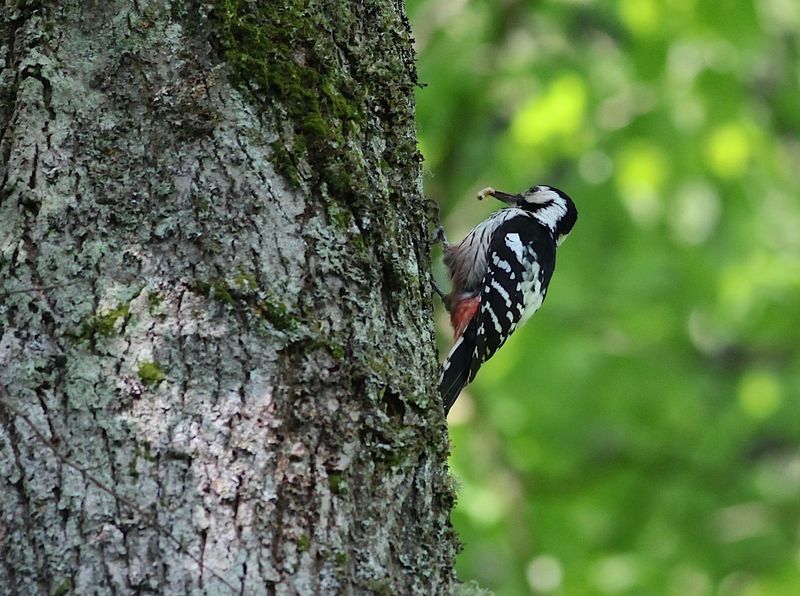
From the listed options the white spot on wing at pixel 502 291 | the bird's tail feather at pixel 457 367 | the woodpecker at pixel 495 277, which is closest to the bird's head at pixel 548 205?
the woodpecker at pixel 495 277

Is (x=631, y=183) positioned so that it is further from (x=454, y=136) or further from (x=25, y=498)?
(x=25, y=498)

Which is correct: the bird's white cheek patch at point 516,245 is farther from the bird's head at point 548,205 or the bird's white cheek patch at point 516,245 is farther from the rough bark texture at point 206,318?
the rough bark texture at point 206,318

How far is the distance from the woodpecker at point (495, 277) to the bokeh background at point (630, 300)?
1507 millimetres

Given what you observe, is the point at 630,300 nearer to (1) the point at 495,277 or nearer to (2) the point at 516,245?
(2) the point at 516,245

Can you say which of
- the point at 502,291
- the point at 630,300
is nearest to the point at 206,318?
the point at 502,291

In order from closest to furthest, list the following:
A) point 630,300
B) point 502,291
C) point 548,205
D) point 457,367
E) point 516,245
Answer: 1. point 457,367
2. point 502,291
3. point 516,245
4. point 548,205
5. point 630,300

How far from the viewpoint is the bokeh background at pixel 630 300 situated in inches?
264

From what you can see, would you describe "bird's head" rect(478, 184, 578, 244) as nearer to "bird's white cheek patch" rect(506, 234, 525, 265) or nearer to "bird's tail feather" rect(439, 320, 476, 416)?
"bird's white cheek patch" rect(506, 234, 525, 265)

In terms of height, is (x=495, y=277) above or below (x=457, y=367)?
above

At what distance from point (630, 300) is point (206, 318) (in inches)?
232

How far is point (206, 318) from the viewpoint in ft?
6.78

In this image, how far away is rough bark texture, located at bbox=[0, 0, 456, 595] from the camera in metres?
1.92

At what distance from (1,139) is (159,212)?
385 millimetres

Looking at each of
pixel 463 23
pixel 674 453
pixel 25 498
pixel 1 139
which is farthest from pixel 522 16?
pixel 25 498
